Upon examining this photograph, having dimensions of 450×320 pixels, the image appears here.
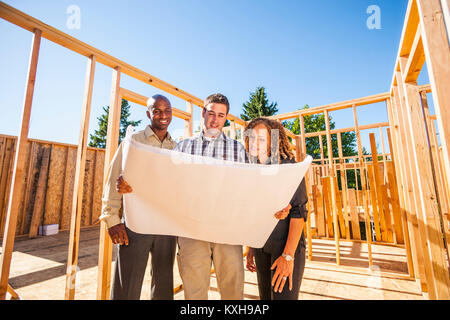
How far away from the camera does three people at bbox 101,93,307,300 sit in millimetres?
1158

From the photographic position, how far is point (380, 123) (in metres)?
4.80

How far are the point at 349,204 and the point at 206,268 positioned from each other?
5202 millimetres

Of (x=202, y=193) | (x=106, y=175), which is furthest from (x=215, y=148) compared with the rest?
(x=106, y=175)

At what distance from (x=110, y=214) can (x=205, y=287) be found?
2.66 feet

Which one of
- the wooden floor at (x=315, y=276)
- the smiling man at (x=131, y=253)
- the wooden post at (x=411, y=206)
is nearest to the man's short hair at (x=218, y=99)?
the smiling man at (x=131, y=253)

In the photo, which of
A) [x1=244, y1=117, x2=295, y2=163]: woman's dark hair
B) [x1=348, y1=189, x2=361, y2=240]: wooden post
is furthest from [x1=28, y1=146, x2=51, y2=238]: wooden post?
[x1=348, y1=189, x2=361, y2=240]: wooden post

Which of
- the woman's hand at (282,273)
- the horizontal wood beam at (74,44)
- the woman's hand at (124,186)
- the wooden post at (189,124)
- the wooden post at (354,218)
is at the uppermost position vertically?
the horizontal wood beam at (74,44)

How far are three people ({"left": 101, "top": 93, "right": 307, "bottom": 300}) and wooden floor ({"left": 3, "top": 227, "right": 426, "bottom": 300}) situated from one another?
3.42ft

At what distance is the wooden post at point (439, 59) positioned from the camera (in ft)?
4.12

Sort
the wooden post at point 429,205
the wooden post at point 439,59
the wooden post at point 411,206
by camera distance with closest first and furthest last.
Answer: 1. the wooden post at point 439,59
2. the wooden post at point 429,205
3. the wooden post at point 411,206

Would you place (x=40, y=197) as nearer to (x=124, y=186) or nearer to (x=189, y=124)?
(x=189, y=124)

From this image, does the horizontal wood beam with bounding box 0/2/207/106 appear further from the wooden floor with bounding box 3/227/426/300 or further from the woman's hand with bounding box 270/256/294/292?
the wooden floor with bounding box 3/227/426/300

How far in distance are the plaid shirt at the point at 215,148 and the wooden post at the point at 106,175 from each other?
83 cm

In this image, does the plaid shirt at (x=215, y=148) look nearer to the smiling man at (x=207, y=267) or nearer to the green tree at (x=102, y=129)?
the smiling man at (x=207, y=267)
